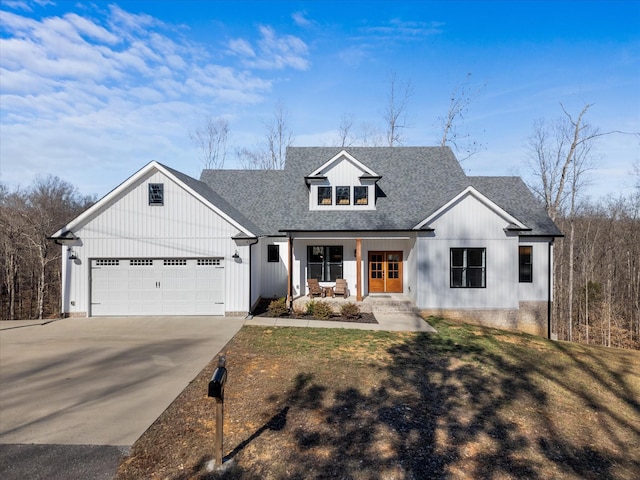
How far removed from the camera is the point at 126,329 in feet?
38.7

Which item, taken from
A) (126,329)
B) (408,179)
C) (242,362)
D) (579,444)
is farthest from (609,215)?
(126,329)

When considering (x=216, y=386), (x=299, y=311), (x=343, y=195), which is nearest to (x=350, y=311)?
(x=299, y=311)

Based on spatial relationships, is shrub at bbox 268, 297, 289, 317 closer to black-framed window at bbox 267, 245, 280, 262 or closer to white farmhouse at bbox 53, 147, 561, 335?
white farmhouse at bbox 53, 147, 561, 335

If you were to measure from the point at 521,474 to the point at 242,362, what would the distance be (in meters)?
6.22

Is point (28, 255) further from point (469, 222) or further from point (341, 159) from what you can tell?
point (469, 222)

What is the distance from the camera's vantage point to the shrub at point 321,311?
1368cm

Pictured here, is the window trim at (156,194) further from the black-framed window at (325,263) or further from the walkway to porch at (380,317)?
the black-framed window at (325,263)

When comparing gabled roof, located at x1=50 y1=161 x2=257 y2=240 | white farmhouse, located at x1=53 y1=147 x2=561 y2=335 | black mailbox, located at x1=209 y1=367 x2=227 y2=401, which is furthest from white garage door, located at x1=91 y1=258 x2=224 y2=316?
black mailbox, located at x1=209 y1=367 x2=227 y2=401

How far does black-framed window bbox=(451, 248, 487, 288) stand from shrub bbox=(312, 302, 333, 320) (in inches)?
218

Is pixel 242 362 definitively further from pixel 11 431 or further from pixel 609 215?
pixel 609 215

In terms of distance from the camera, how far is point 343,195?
1658cm

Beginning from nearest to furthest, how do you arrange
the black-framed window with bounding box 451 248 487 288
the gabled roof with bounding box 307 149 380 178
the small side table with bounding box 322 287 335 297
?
the black-framed window with bounding box 451 248 487 288, the gabled roof with bounding box 307 149 380 178, the small side table with bounding box 322 287 335 297

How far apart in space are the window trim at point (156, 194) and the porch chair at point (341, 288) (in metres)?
8.58

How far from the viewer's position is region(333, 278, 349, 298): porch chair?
16078 millimetres
